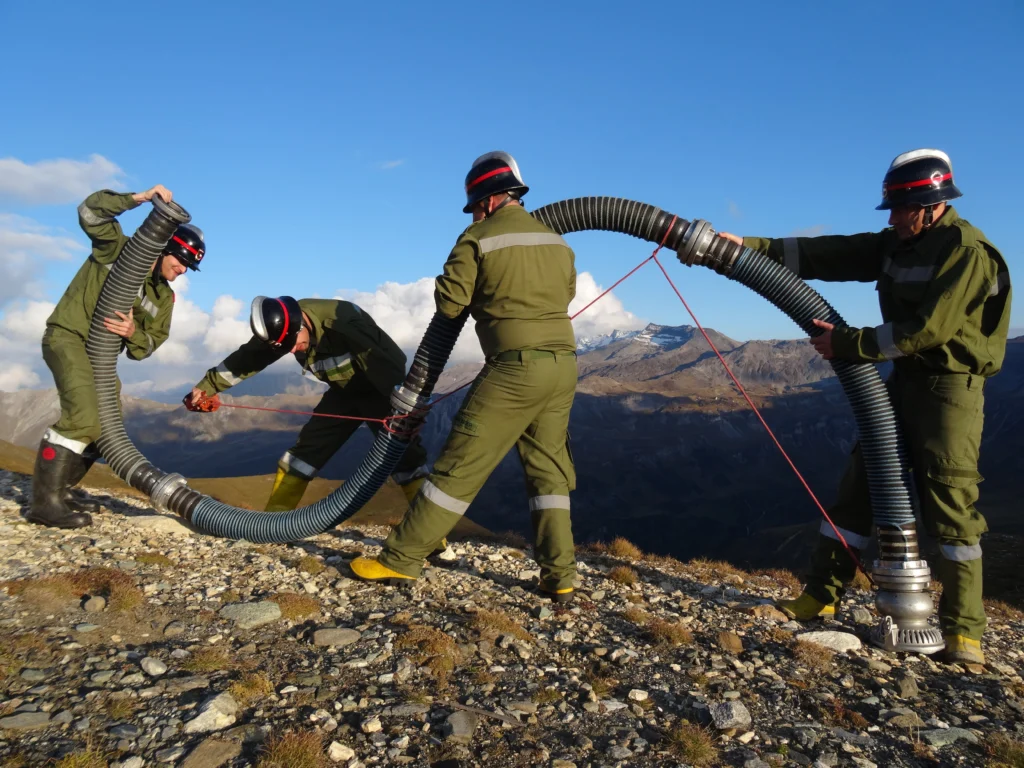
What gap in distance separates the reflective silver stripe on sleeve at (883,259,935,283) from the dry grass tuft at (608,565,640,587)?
3.94m

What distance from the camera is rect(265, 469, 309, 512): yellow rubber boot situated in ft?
29.0

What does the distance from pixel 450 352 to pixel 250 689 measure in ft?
12.6

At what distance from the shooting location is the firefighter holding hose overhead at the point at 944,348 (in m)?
5.34

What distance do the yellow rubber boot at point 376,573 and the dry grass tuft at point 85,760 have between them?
3.05 metres

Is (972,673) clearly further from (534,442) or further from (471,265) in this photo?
(471,265)

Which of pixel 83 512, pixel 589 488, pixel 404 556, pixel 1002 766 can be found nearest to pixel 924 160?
pixel 1002 766

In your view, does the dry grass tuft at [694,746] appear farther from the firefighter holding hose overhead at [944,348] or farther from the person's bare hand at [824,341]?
the person's bare hand at [824,341]

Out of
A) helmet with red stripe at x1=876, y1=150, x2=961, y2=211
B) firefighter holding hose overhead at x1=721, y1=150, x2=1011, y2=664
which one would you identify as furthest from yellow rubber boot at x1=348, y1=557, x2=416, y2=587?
helmet with red stripe at x1=876, y1=150, x2=961, y2=211

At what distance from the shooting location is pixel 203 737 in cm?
360

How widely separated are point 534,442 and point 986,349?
3.82 m

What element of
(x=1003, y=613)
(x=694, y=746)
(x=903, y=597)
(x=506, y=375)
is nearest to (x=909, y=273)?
(x=903, y=597)

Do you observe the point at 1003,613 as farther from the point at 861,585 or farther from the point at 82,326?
the point at 82,326

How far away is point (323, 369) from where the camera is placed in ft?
26.7

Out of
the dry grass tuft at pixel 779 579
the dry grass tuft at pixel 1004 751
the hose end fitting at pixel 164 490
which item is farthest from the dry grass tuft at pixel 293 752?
the dry grass tuft at pixel 779 579
